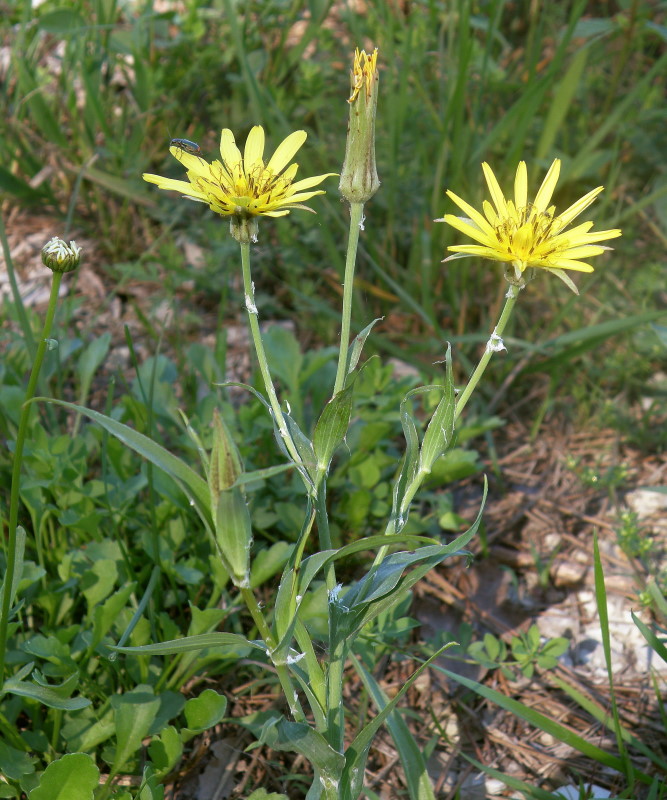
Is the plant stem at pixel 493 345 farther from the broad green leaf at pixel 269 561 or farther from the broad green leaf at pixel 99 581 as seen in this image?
the broad green leaf at pixel 99 581

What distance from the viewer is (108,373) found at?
279 centimetres

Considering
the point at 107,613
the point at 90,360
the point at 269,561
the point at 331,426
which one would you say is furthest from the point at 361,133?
the point at 90,360

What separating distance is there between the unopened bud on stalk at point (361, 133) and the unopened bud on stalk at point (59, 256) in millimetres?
452

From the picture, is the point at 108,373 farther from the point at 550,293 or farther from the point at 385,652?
the point at 550,293

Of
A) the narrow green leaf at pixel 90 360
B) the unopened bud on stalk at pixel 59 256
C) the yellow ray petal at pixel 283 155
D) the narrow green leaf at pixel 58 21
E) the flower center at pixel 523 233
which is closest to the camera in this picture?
the unopened bud on stalk at pixel 59 256

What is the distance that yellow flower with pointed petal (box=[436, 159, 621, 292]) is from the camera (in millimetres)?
1332

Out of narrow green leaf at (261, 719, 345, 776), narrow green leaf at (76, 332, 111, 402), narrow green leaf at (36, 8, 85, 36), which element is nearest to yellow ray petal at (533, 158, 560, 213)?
narrow green leaf at (261, 719, 345, 776)

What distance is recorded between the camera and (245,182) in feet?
4.69

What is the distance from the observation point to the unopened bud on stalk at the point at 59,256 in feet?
4.14

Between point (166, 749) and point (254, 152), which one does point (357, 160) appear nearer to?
point (254, 152)

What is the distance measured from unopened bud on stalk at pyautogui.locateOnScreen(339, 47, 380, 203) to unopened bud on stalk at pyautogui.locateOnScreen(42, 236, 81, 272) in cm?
45

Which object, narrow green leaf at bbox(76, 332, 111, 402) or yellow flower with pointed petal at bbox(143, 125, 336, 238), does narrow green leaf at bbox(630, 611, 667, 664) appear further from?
narrow green leaf at bbox(76, 332, 111, 402)

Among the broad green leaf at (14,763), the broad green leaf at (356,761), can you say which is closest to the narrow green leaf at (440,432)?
the broad green leaf at (356,761)

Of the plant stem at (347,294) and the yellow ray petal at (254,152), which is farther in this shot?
the yellow ray petal at (254,152)
